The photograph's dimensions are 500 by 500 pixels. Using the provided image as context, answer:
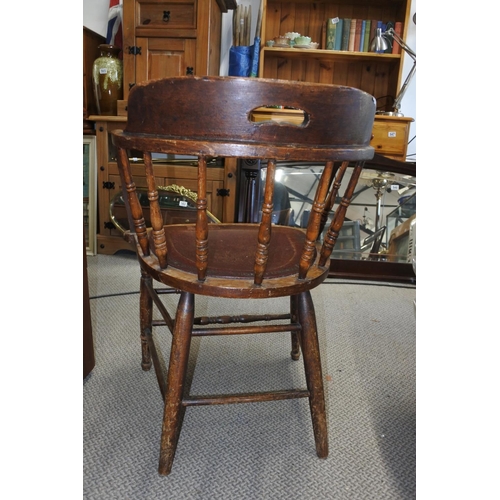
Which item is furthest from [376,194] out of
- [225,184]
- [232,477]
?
[232,477]

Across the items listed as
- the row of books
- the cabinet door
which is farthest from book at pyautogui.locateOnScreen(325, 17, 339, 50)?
the cabinet door

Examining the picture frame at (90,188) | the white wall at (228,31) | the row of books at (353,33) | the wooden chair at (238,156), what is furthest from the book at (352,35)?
the wooden chair at (238,156)

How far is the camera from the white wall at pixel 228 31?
274 cm

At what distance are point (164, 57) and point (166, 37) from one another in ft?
0.30

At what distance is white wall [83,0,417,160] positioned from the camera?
274 centimetres

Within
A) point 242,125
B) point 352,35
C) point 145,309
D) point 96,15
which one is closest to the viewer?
point 242,125

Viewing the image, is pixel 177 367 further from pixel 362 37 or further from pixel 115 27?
pixel 115 27

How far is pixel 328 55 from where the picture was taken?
99.3 inches

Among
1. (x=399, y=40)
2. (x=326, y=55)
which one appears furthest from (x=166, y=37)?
(x=399, y=40)

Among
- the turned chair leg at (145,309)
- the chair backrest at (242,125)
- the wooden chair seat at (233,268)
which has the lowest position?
the turned chair leg at (145,309)

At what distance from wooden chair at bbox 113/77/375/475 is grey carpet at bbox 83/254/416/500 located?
0.25 ft

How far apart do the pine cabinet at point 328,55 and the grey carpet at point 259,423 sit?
1.50 m

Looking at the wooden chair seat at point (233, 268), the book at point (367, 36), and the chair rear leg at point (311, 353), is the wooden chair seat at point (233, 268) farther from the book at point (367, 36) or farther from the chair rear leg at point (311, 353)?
the book at point (367, 36)
